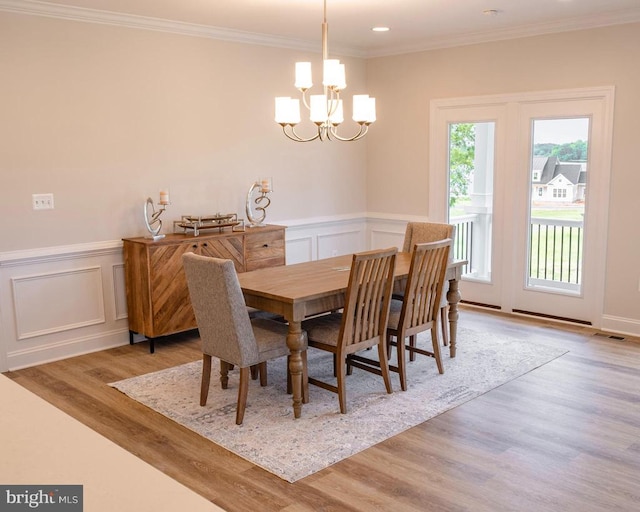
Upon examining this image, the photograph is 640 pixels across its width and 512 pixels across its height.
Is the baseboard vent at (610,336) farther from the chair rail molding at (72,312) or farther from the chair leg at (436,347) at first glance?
the chair leg at (436,347)

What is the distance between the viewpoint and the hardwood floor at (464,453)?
9.32 feet

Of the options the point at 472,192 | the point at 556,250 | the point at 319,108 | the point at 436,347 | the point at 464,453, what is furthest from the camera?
the point at 472,192

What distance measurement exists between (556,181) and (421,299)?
7.09ft

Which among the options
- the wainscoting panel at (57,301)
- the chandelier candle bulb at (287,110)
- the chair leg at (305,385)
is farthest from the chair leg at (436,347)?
the wainscoting panel at (57,301)

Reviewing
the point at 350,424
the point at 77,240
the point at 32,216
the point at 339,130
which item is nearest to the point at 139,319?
the point at 77,240

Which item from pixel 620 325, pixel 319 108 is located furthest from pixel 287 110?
pixel 620 325

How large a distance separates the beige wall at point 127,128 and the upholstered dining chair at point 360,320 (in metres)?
2.07

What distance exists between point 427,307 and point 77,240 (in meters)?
2.68

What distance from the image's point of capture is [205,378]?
12.6 ft

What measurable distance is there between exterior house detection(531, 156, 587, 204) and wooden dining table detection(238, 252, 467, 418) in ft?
6.50

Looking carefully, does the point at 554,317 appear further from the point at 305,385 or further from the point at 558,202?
the point at 305,385

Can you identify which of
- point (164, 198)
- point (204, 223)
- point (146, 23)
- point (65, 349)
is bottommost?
point (65, 349)

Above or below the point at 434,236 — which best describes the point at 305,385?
below

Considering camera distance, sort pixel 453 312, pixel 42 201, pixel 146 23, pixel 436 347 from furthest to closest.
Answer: pixel 146 23
pixel 453 312
pixel 42 201
pixel 436 347
